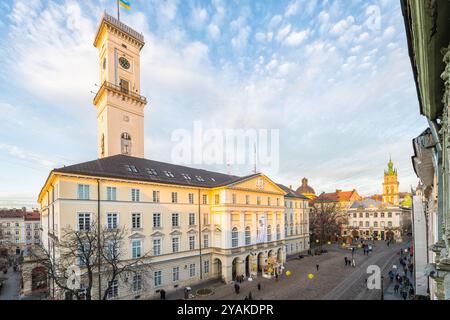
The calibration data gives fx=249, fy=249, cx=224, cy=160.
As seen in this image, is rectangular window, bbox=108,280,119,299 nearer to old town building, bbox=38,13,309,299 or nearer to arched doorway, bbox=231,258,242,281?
old town building, bbox=38,13,309,299

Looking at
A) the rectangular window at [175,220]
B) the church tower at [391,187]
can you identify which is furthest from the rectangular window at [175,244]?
the church tower at [391,187]

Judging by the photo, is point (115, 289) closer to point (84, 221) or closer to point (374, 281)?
point (84, 221)

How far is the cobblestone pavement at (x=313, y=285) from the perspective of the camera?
2498 cm

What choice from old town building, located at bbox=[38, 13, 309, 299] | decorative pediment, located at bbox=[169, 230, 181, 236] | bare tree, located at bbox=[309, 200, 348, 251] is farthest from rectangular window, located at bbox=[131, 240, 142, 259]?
bare tree, located at bbox=[309, 200, 348, 251]

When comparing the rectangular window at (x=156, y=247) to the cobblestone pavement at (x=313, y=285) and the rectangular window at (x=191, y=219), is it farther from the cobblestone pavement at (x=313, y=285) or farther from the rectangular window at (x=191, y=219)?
the rectangular window at (x=191, y=219)

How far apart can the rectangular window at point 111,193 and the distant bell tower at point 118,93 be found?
12325 mm

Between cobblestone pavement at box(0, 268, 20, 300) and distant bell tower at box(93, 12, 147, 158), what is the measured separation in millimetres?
18662

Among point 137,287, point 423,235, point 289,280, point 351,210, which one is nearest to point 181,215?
point 137,287

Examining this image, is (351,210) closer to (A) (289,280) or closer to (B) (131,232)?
(A) (289,280)

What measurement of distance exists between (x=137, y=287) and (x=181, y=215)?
8.34 meters

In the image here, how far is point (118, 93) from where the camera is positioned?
3506 centimetres

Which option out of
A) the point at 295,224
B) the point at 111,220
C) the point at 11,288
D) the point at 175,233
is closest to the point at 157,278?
the point at 175,233

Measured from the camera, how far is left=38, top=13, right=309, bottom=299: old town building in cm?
2240

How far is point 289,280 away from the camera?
3089cm
